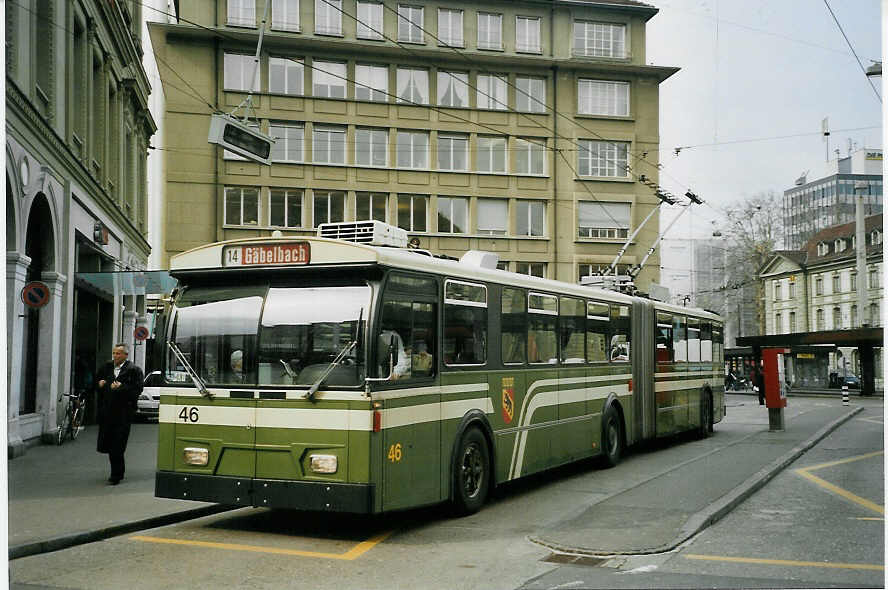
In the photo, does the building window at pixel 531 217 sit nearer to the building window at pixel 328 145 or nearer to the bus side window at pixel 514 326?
the building window at pixel 328 145

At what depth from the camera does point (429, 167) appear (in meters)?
→ 21.6

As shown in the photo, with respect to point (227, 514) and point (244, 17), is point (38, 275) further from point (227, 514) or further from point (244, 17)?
point (227, 514)

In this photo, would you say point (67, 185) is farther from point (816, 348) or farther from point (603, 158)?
point (816, 348)

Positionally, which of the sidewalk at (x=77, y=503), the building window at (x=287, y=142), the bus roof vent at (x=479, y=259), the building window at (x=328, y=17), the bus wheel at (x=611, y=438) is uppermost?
the building window at (x=328, y=17)

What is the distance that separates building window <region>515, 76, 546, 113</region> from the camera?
64.6 feet

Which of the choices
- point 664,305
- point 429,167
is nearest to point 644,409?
point 664,305

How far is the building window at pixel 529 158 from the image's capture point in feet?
82.0

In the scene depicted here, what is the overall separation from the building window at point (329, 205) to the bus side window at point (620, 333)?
7.52m

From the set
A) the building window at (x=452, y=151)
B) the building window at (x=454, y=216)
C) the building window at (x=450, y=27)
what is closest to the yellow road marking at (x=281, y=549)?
the building window at (x=450, y=27)

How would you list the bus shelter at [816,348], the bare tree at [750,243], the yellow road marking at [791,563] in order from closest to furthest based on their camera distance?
the yellow road marking at [791,563]
the bare tree at [750,243]
the bus shelter at [816,348]

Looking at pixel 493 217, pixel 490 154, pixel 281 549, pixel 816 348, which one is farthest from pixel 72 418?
pixel 816 348

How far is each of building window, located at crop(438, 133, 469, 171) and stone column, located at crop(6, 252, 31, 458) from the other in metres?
9.40

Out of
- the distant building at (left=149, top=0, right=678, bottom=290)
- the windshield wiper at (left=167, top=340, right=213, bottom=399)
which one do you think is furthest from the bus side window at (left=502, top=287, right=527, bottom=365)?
the windshield wiper at (left=167, top=340, right=213, bottom=399)

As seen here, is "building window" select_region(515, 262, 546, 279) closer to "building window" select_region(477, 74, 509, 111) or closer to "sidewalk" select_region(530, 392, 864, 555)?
"sidewalk" select_region(530, 392, 864, 555)
